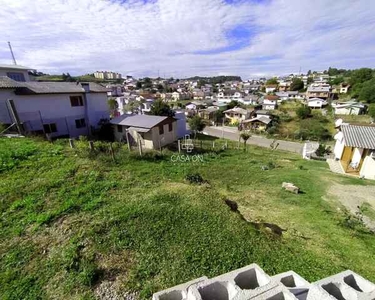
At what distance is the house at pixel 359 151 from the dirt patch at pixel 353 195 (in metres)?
2.53

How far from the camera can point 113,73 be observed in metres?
148

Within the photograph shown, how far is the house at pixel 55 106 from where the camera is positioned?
1407 cm

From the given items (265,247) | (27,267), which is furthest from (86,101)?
(265,247)

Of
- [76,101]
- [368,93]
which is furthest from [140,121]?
[368,93]

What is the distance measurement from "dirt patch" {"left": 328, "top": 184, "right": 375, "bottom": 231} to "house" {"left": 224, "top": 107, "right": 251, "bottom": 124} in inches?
1391

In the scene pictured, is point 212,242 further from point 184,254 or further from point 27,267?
point 27,267

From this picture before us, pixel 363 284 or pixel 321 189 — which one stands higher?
pixel 363 284

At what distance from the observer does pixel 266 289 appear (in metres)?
1.59

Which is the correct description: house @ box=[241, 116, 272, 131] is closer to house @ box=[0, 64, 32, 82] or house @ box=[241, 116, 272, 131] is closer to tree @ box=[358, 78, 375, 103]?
tree @ box=[358, 78, 375, 103]

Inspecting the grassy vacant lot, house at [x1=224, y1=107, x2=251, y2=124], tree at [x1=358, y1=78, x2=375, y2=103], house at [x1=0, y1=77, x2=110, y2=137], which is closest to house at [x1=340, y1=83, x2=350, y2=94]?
tree at [x1=358, y1=78, x2=375, y2=103]

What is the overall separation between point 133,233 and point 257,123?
39.3m

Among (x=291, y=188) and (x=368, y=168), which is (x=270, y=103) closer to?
(x=368, y=168)

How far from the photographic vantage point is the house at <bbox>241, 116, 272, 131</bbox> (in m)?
38.8

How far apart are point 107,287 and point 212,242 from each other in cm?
225
